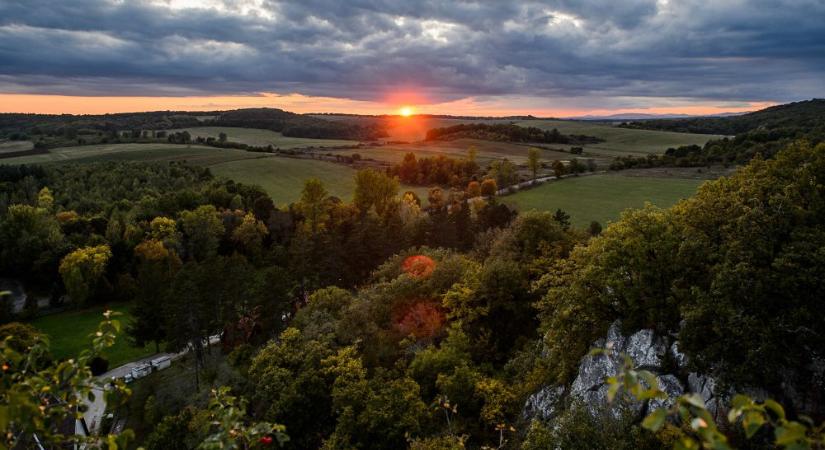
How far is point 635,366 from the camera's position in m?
24.2

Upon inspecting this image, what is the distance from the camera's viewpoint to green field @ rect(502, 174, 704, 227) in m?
78.8

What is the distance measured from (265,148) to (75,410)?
513ft

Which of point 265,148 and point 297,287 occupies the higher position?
point 265,148

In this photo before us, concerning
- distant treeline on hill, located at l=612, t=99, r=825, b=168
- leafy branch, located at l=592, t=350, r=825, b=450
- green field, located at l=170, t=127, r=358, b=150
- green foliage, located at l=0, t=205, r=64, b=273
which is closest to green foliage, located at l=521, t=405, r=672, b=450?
leafy branch, located at l=592, t=350, r=825, b=450

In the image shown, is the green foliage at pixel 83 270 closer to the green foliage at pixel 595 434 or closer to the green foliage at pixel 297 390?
the green foliage at pixel 297 390

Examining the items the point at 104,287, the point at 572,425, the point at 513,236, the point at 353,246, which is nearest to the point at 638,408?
the point at 572,425

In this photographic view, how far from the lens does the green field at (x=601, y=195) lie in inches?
3100

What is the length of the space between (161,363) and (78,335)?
50.7ft

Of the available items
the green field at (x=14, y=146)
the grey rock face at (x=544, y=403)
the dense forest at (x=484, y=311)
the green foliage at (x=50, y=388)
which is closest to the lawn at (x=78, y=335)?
the dense forest at (x=484, y=311)

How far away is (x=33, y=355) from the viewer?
689 cm

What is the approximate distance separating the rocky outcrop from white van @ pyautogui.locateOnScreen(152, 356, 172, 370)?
136 feet

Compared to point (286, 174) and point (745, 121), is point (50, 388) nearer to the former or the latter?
point (286, 174)

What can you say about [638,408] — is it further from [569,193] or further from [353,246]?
[569,193]

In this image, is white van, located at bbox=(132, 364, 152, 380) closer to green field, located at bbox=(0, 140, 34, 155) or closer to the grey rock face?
the grey rock face
